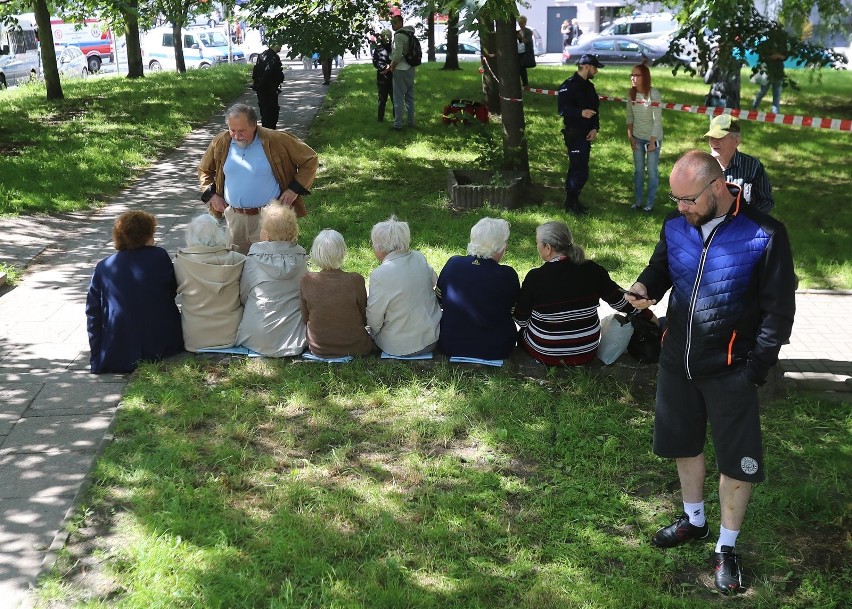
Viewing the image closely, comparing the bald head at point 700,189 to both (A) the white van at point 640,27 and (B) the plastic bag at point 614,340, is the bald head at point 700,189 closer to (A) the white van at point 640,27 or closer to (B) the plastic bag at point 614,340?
(B) the plastic bag at point 614,340

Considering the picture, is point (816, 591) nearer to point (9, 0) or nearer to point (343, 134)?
point (343, 134)

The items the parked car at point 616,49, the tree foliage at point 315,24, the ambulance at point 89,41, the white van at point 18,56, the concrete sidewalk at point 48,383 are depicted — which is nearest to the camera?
the concrete sidewalk at point 48,383

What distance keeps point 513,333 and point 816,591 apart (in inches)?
104

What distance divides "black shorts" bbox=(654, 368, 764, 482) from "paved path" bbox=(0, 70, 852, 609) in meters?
2.58

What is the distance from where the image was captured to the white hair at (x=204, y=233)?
6.46 meters

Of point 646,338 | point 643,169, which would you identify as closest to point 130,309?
point 646,338

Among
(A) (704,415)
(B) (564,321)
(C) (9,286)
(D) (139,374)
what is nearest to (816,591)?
(A) (704,415)

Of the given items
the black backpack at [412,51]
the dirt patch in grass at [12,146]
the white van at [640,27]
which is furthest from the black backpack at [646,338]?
the white van at [640,27]

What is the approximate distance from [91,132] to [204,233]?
10.3 meters

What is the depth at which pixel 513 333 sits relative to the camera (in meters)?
6.23

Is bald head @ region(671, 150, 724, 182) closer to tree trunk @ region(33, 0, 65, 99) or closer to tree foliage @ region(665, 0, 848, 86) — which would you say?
tree foliage @ region(665, 0, 848, 86)

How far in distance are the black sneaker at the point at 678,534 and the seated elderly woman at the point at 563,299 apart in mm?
1605

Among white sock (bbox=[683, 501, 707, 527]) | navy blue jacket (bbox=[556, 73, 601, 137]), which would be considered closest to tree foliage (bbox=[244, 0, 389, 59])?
navy blue jacket (bbox=[556, 73, 601, 137])

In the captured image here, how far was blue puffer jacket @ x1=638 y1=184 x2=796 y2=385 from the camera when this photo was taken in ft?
12.3
